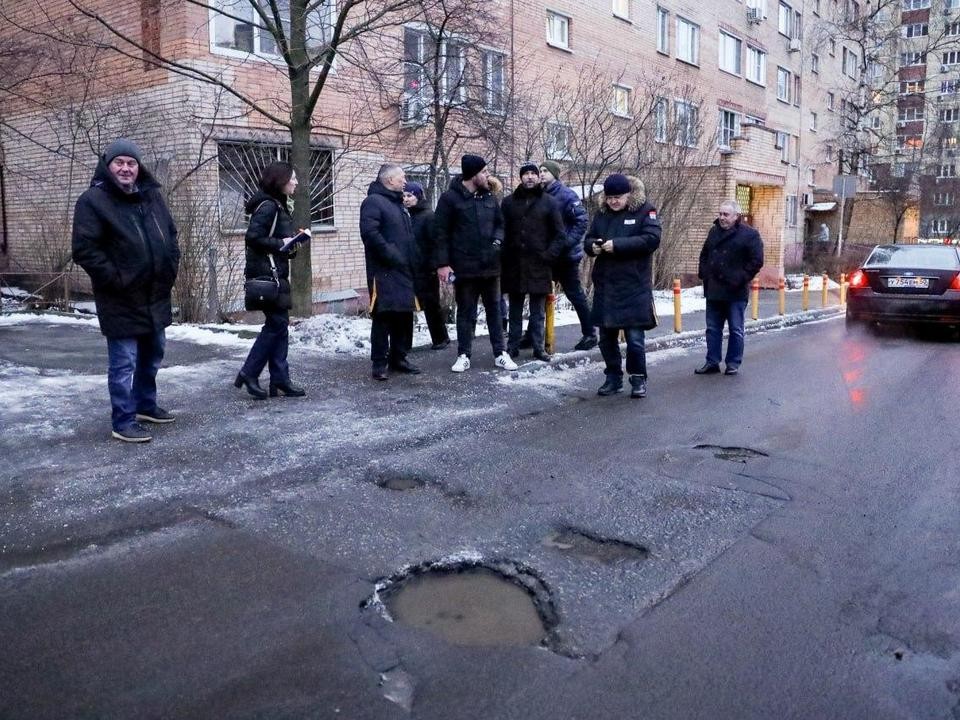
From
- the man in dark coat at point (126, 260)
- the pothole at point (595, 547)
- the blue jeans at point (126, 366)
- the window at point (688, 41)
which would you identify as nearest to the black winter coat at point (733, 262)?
the pothole at point (595, 547)

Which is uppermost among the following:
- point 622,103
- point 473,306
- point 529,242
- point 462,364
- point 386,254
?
point 622,103

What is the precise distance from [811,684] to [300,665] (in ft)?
5.84

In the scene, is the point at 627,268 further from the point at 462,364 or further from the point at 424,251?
the point at 424,251

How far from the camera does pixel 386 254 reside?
7898 millimetres

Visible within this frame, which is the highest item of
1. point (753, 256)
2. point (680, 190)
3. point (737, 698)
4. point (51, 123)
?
point (51, 123)

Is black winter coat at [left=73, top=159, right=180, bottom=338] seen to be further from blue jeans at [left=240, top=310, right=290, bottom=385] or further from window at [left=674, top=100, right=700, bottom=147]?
window at [left=674, top=100, right=700, bottom=147]

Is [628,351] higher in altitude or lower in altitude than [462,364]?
higher

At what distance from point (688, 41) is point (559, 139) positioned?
15356 mm

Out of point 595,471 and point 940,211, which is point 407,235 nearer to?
point 595,471

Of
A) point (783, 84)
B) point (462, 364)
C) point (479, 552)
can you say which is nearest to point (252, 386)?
point (462, 364)

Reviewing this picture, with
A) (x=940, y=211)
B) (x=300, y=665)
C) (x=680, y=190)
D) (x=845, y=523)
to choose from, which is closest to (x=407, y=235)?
(x=845, y=523)

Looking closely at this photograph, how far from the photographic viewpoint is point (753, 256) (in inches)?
360

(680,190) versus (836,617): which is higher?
(680,190)

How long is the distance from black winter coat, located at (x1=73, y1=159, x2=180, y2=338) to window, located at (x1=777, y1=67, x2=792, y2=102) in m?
36.1
